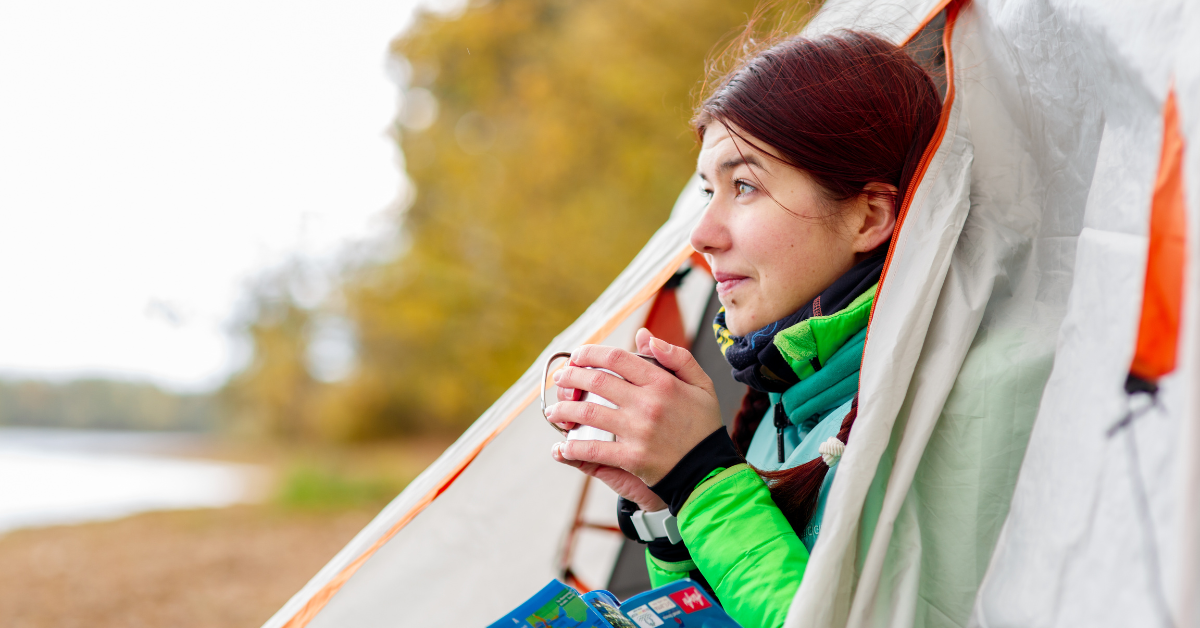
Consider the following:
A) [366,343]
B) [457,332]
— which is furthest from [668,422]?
[366,343]

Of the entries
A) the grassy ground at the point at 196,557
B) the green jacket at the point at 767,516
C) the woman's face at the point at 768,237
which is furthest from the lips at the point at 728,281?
the grassy ground at the point at 196,557

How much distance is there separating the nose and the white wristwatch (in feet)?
1.28

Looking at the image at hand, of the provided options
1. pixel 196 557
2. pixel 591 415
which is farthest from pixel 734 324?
pixel 196 557

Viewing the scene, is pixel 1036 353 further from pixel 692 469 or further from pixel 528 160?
pixel 528 160

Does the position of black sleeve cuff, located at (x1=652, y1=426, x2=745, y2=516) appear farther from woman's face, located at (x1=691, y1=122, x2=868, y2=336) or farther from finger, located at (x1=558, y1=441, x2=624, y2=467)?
woman's face, located at (x1=691, y1=122, x2=868, y2=336)

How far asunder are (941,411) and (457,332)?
604cm

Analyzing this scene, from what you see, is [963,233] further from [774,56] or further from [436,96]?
[436,96]

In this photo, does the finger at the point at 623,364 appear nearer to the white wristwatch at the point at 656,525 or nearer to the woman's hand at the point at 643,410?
the woman's hand at the point at 643,410

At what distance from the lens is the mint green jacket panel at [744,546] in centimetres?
81

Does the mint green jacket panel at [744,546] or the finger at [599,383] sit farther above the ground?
the finger at [599,383]

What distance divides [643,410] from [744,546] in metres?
0.19

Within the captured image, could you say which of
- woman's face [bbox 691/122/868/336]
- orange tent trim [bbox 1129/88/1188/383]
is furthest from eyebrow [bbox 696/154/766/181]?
orange tent trim [bbox 1129/88/1188/383]

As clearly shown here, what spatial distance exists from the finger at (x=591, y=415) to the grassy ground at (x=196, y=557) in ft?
14.2

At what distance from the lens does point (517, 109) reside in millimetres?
6996
